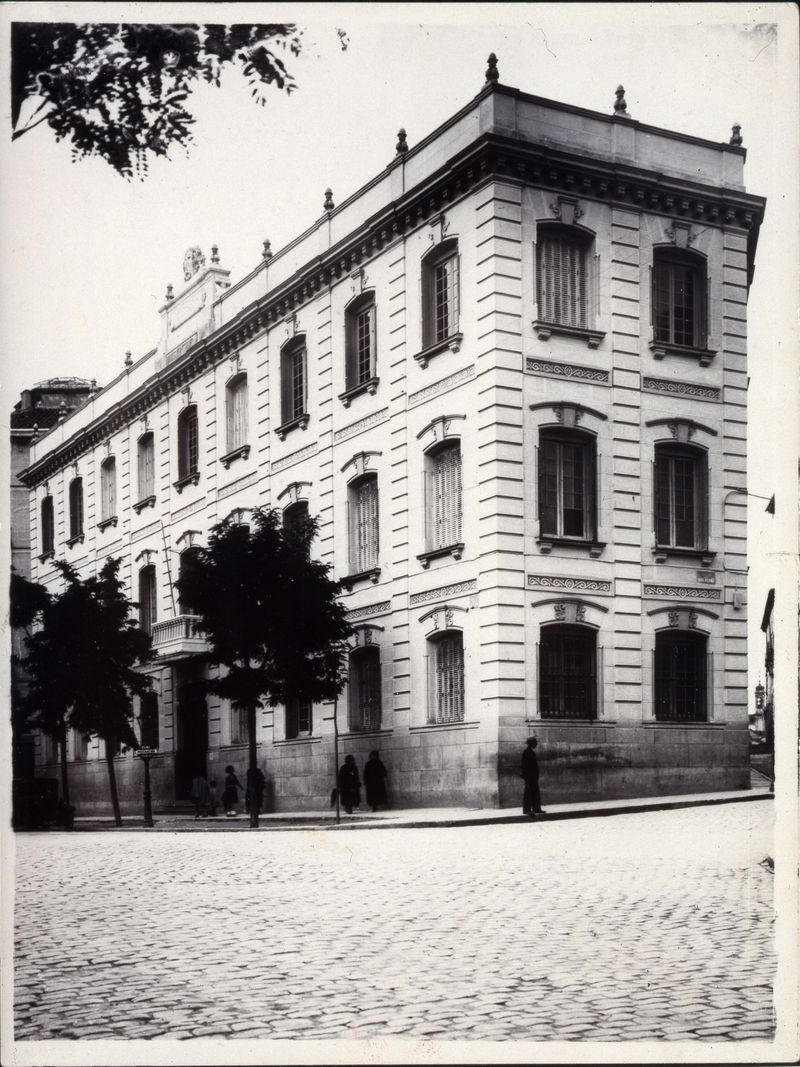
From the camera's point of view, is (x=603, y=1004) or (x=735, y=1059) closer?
(x=735, y=1059)

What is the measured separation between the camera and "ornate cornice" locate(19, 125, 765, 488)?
59.4 feet

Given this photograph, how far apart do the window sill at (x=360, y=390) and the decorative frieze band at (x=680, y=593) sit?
21.3 feet

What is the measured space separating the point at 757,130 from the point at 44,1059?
721 centimetres

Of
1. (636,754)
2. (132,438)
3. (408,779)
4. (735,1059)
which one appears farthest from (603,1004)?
(408,779)

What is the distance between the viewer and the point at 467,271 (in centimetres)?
2264

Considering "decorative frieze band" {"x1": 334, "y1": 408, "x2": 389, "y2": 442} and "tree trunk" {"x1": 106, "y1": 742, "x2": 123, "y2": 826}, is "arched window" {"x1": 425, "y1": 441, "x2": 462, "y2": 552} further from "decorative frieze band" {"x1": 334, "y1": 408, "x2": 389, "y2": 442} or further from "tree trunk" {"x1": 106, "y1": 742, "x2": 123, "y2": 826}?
"tree trunk" {"x1": 106, "y1": 742, "x2": 123, "y2": 826}

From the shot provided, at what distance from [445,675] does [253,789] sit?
3.94 m

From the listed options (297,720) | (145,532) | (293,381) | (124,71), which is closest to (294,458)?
(293,381)

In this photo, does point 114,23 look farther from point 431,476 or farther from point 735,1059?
point 431,476

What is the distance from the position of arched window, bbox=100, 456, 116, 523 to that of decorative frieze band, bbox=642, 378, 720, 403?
687 centimetres

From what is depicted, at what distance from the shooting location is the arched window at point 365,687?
26078mm

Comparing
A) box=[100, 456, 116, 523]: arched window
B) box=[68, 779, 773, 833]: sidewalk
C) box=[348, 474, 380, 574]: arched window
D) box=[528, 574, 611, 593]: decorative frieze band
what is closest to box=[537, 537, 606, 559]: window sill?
box=[528, 574, 611, 593]: decorative frieze band

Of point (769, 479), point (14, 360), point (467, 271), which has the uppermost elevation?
point (467, 271)

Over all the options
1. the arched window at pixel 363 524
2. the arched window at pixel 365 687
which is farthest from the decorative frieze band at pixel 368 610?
the arched window at pixel 363 524
